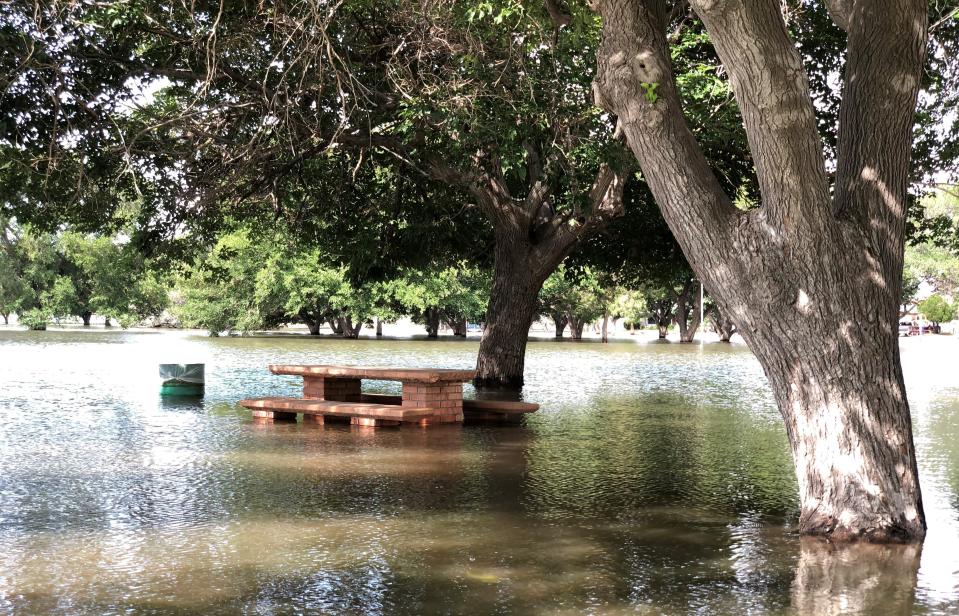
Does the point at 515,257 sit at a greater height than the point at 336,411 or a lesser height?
greater

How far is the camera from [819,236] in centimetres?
635

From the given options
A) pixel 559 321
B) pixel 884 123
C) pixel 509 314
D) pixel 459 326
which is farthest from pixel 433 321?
pixel 884 123

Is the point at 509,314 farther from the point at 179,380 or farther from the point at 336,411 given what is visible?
the point at 336,411

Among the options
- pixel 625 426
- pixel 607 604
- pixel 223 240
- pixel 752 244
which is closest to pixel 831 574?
pixel 607 604

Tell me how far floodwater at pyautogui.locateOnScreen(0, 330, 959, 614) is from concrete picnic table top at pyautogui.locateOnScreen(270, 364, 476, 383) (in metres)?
0.76

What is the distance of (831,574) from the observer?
556cm

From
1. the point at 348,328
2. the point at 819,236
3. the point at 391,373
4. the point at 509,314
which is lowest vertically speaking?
the point at 391,373

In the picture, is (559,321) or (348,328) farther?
(559,321)

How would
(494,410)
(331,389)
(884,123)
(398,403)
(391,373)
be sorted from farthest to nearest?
(331,389), (398,403), (494,410), (391,373), (884,123)

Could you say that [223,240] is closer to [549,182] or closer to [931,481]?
[549,182]

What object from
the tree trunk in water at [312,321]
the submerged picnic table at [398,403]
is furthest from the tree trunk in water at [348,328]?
the submerged picnic table at [398,403]

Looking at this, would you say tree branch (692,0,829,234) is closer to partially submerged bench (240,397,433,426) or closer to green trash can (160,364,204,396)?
partially submerged bench (240,397,433,426)

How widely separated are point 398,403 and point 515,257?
570 cm

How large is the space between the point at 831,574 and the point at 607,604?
1.56 m
